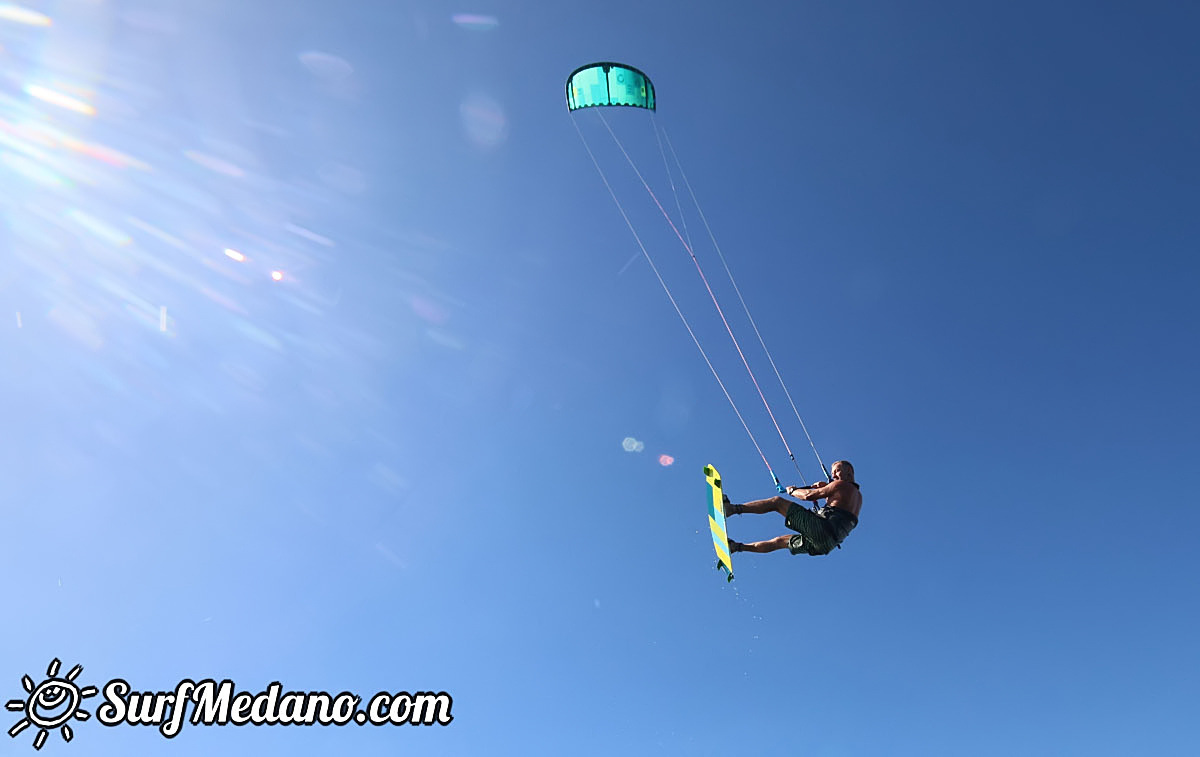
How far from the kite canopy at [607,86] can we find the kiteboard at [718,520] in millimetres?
5935

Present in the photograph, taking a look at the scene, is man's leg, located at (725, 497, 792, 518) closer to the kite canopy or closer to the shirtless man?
the shirtless man

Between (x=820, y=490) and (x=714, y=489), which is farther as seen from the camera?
(x=714, y=489)

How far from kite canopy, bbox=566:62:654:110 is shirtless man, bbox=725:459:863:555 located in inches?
255

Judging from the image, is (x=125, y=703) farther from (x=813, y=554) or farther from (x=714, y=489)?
(x=813, y=554)

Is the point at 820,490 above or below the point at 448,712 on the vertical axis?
above

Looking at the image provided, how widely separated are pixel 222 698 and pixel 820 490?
774 cm

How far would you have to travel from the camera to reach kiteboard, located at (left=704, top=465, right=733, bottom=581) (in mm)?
9227

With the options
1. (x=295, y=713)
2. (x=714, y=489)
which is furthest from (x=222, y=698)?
(x=714, y=489)

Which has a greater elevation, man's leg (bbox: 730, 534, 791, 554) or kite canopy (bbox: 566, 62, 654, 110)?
kite canopy (bbox: 566, 62, 654, 110)

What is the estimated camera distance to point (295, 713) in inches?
360

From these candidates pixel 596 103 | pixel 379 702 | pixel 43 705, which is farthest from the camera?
pixel 596 103

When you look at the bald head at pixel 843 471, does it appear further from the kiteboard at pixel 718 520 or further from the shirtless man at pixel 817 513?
the kiteboard at pixel 718 520

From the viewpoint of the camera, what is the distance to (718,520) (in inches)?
369

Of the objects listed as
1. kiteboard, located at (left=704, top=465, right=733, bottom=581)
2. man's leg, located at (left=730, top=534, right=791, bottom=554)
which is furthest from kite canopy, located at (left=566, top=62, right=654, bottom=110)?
man's leg, located at (left=730, top=534, right=791, bottom=554)
